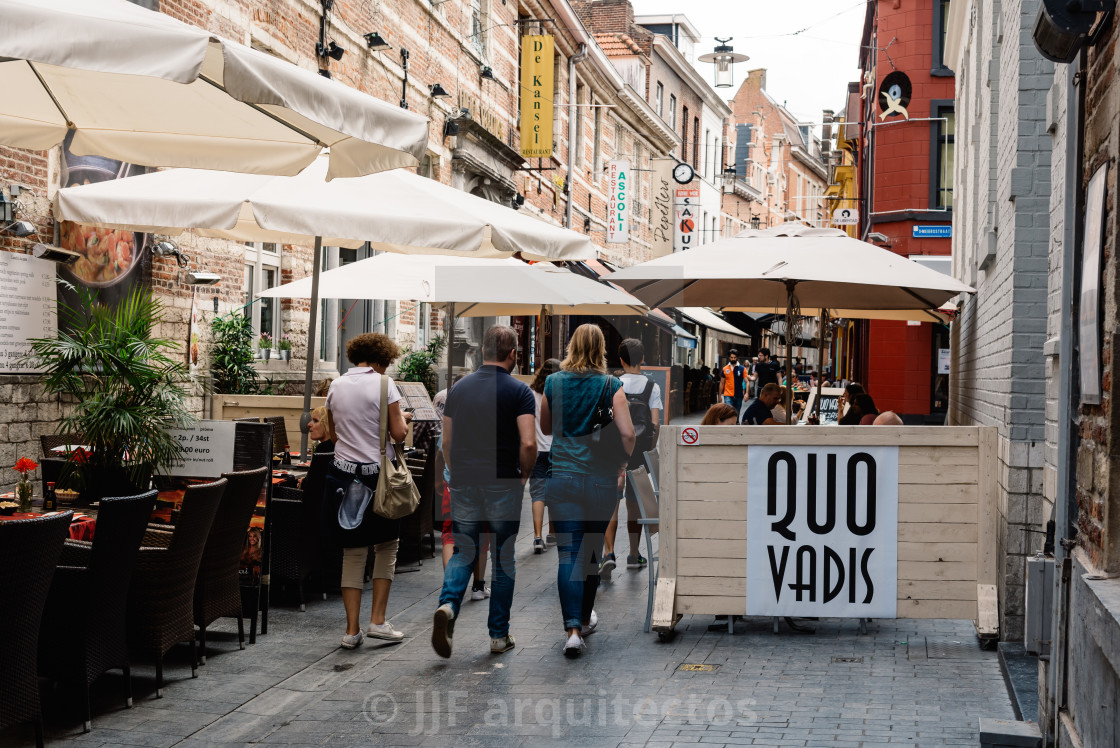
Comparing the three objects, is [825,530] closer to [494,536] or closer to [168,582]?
[494,536]

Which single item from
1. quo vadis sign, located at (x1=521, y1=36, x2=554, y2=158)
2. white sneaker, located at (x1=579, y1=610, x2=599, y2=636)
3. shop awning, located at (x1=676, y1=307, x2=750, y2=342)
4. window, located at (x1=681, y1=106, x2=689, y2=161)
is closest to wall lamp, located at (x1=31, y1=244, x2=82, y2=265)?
white sneaker, located at (x1=579, y1=610, x2=599, y2=636)

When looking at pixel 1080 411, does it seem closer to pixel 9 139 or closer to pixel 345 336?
pixel 9 139

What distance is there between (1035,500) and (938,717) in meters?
1.64

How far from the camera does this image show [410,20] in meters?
17.1

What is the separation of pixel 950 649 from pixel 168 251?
727 centimetres

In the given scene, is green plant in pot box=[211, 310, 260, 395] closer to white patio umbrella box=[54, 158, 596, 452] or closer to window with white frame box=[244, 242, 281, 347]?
window with white frame box=[244, 242, 281, 347]

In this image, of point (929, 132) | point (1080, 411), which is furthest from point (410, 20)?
point (1080, 411)

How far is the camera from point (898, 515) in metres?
6.75

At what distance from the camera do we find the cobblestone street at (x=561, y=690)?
4871 mm

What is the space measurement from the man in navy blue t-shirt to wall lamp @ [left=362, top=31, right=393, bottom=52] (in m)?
9.83

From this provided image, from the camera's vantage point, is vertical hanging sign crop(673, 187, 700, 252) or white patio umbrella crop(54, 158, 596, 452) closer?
white patio umbrella crop(54, 158, 596, 452)

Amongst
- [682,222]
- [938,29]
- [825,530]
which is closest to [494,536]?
[825,530]

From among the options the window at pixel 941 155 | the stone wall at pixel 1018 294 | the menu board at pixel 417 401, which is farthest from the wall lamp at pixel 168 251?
the window at pixel 941 155

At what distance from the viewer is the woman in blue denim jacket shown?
650 cm
